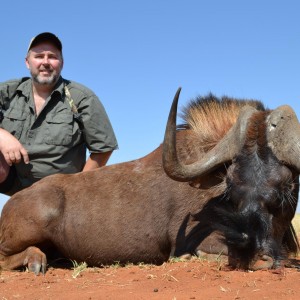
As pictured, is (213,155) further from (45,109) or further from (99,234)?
(45,109)

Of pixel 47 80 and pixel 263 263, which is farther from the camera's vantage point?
pixel 47 80

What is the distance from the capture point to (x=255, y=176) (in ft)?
15.6

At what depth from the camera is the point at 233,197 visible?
491 centimetres

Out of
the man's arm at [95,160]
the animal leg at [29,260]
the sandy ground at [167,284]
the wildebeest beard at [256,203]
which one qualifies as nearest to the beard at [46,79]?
the man's arm at [95,160]

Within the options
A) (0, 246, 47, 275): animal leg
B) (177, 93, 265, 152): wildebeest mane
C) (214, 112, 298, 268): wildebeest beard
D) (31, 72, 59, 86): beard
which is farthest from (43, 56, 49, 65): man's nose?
(214, 112, 298, 268): wildebeest beard

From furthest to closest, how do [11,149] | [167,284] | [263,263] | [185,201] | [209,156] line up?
[11,149]
[185,201]
[209,156]
[263,263]
[167,284]

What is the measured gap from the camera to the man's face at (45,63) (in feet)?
25.7

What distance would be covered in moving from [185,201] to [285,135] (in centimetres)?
134

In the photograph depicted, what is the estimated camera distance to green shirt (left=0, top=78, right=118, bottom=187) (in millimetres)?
7570

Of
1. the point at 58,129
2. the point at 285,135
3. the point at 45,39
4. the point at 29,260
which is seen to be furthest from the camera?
the point at 45,39

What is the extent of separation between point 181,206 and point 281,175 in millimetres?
1325

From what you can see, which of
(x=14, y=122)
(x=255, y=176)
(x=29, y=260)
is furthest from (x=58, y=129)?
(x=255, y=176)

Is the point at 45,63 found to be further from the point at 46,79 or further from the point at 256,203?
the point at 256,203

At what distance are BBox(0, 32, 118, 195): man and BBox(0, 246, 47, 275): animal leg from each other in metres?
1.42
